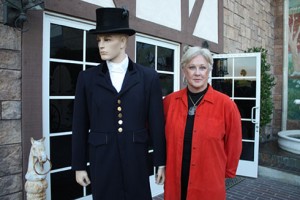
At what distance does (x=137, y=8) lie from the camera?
310cm

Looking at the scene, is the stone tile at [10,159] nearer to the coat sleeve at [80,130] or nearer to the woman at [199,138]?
the coat sleeve at [80,130]

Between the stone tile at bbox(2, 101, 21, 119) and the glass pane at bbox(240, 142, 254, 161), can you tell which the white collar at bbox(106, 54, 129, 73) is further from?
the glass pane at bbox(240, 142, 254, 161)

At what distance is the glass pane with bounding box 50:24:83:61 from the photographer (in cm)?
236

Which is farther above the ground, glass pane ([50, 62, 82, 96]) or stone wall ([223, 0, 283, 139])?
stone wall ([223, 0, 283, 139])

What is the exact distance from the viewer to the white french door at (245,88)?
429 cm

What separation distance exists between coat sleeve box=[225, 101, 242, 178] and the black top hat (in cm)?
82

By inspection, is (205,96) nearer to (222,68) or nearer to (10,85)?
(10,85)

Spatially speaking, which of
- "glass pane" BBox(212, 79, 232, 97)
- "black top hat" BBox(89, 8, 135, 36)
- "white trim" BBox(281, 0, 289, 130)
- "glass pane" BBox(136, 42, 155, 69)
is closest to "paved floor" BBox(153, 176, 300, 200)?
"glass pane" BBox(212, 79, 232, 97)

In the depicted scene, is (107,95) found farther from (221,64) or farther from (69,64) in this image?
(221,64)

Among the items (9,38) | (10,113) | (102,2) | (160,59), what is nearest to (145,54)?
(160,59)

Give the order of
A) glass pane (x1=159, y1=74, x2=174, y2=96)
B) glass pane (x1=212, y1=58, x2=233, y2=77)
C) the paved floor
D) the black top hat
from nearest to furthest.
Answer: the black top hat
the paved floor
glass pane (x1=159, y1=74, x2=174, y2=96)
glass pane (x1=212, y1=58, x2=233, y2=77)

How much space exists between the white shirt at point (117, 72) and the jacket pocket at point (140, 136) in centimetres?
28

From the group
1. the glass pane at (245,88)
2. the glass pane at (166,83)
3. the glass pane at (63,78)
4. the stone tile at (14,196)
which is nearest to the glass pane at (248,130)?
the glass pane at (245,88)

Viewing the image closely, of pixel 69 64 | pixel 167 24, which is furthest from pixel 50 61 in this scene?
pixel 167 24
